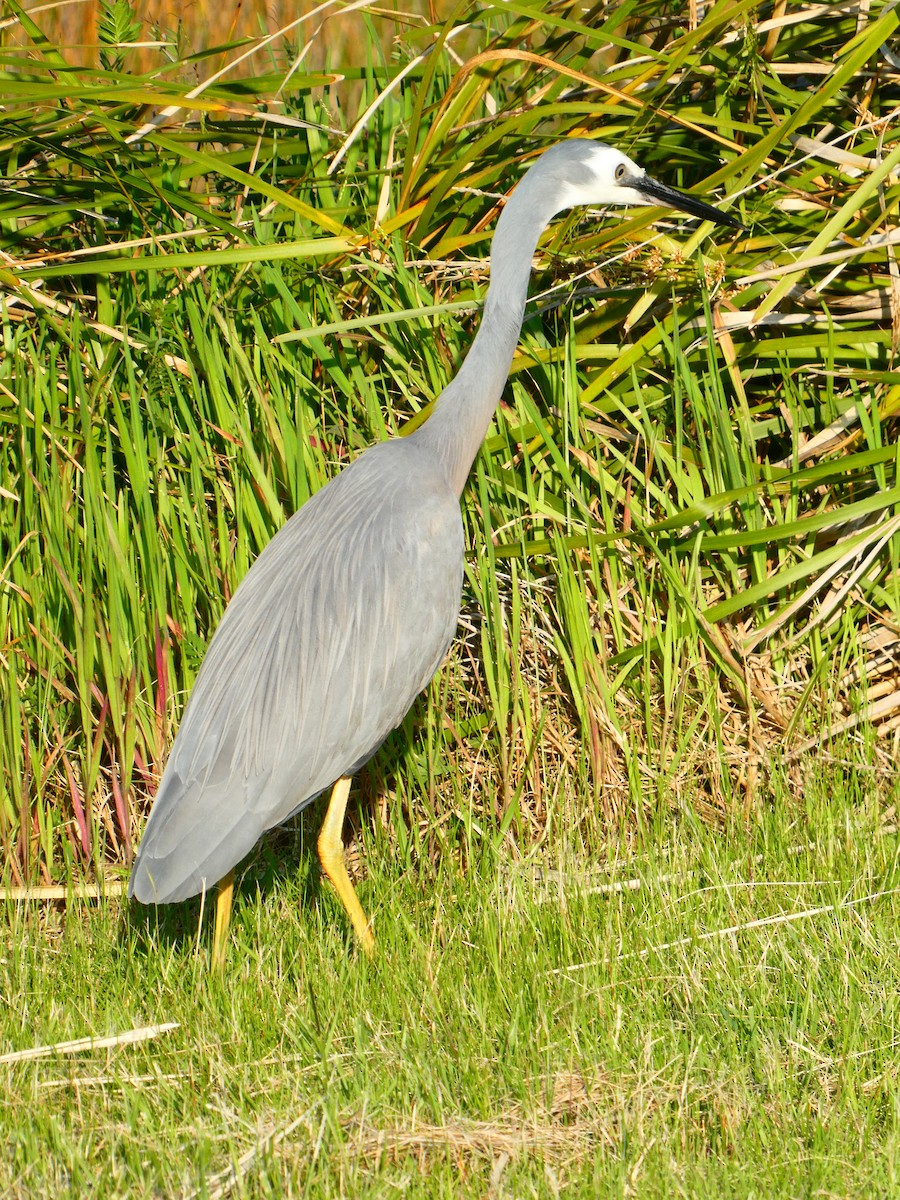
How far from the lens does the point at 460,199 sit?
3936mm

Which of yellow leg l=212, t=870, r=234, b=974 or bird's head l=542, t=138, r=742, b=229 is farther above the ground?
bird's head l=542, t=138, r=742, b=229

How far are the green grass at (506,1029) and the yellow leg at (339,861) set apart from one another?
0.07 meters

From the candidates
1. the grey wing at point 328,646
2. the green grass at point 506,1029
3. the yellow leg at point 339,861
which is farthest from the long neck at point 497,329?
the green grass at point 506,1029

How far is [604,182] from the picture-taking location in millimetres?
3447

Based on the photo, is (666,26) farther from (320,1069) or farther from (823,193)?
(320,1069)

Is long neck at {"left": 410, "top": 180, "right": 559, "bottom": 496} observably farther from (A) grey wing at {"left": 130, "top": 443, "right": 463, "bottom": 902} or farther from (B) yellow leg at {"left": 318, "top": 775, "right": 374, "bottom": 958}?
(B) yellow leg at {"left": 318, "top": 775, "right": 374, "bottom": 958}

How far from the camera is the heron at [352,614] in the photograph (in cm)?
323

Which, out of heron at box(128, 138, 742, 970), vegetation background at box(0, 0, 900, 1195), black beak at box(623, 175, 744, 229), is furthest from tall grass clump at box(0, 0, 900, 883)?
heron at box(128, 138, 742, 970)

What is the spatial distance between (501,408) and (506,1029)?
1.92 m

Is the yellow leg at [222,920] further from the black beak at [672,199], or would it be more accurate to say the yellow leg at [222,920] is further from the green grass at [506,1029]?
the black beak at [672,199]

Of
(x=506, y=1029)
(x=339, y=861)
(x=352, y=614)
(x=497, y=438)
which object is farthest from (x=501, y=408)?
(x=506, y=1029)

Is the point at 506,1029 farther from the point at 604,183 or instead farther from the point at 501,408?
the point at 604,183

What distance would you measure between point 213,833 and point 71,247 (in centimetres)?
197

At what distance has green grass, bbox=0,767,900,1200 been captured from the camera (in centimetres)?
226
